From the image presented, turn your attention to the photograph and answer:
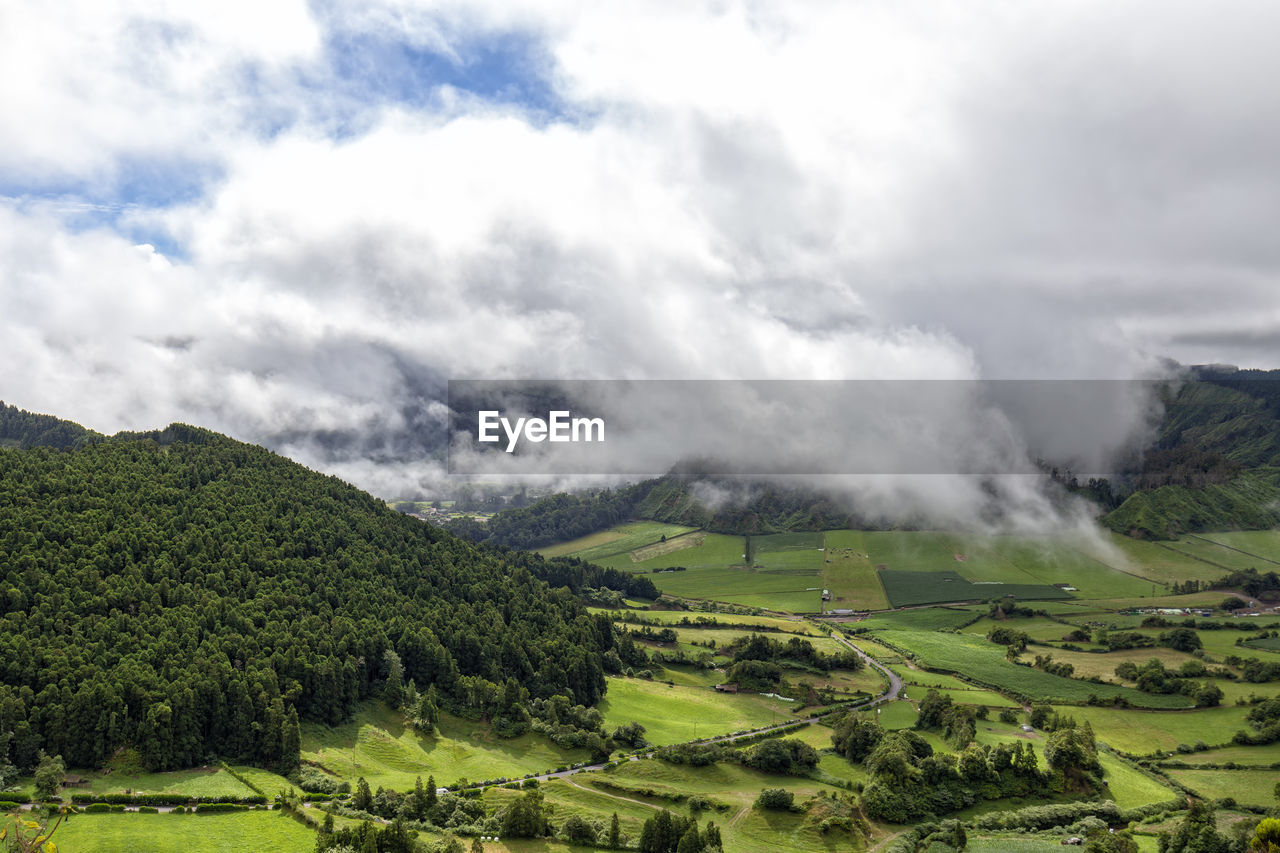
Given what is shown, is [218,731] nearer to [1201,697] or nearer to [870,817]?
[870,817]

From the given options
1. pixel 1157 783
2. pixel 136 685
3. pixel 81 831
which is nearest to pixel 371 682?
pixel 136 685

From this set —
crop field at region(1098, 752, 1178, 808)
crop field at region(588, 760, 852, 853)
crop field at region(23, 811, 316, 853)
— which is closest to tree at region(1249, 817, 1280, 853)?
crop field at region(1098, 752, 1178, 808)

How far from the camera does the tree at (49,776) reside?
382ft

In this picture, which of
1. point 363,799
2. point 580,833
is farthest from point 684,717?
point 363,799

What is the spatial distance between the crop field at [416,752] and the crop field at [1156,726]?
11833 centimetres

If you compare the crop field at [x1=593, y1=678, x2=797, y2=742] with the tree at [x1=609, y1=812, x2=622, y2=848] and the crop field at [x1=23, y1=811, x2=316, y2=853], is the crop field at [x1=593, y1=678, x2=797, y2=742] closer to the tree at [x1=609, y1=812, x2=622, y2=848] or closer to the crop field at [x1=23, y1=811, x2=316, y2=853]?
the tree at [x1=609, y1=812, x2=622, y2=848]

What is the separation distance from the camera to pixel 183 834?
371 feet

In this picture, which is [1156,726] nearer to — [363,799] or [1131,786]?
[1131,786]

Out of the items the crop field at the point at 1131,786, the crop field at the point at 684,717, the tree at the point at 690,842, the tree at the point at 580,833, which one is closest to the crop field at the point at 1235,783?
the crop field at the point at 1131,786

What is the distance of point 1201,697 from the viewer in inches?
7589

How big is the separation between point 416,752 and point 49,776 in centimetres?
5910

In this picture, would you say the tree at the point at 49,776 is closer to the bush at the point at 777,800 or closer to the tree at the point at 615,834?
the tree at the point at 615,834

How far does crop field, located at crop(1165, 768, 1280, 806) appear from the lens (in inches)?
5581

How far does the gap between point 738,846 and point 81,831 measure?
94.1m
